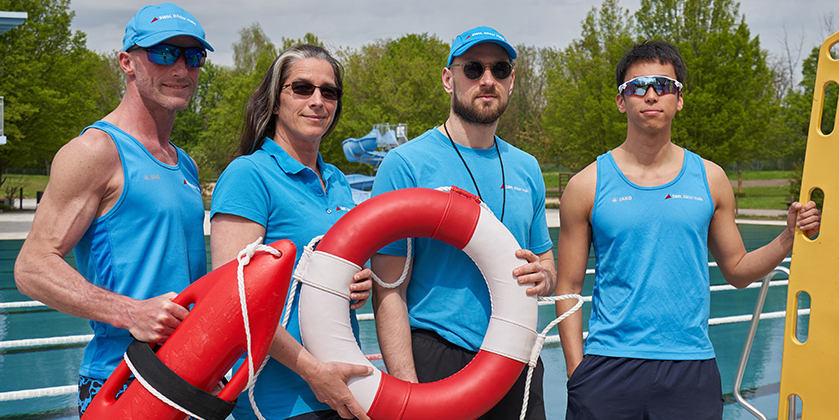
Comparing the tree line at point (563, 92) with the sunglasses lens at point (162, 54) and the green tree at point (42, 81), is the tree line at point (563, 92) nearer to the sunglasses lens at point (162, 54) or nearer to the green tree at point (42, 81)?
the green tree at point (42, 81)

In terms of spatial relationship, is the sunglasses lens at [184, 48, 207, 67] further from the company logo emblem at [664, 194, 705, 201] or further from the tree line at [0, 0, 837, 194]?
the tree line at [0, 0, 837, 194]

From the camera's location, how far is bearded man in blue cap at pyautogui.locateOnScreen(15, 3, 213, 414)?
174 cm

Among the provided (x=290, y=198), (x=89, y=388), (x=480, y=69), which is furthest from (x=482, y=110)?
(x=89, y=388)

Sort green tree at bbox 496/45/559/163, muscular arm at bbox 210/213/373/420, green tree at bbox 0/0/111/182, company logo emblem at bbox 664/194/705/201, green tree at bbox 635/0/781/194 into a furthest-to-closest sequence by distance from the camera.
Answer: green tree at bbox 496/45/559/163 → green tree at bbox 0/0/111/182 → green tree at bbox 635/0/781/194 → company logo emblem at bbox 664/194/705/201 → muscular arm at bbox 210/213/373/420

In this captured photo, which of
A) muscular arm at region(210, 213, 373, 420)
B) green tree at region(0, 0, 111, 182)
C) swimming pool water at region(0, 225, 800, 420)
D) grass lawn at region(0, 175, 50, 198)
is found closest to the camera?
muscular arm at region(210, 213, 373, 420)

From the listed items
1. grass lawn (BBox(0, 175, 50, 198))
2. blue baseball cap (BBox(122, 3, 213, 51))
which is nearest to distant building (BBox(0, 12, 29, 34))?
grass lawn (BBox(0, 175, 50, 198))

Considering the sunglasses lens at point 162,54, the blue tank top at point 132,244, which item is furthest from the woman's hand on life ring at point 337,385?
the sunglasses lens at point 162,54

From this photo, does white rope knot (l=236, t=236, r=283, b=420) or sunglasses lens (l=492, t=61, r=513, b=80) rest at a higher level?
sunglasses lens (l=492, t=61, r=513, b=80)

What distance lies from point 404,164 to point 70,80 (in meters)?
26.0

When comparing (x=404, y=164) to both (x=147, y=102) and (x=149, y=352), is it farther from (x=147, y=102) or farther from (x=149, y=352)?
(x=149, y=352)

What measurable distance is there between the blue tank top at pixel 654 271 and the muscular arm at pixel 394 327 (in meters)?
0.73

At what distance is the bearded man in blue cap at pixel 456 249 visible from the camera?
2146 mm

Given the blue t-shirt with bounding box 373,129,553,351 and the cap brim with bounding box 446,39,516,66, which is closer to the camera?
the blue t-shirt with bounding box 373,129,553,351

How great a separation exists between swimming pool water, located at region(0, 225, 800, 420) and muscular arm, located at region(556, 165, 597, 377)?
5.33 feet
